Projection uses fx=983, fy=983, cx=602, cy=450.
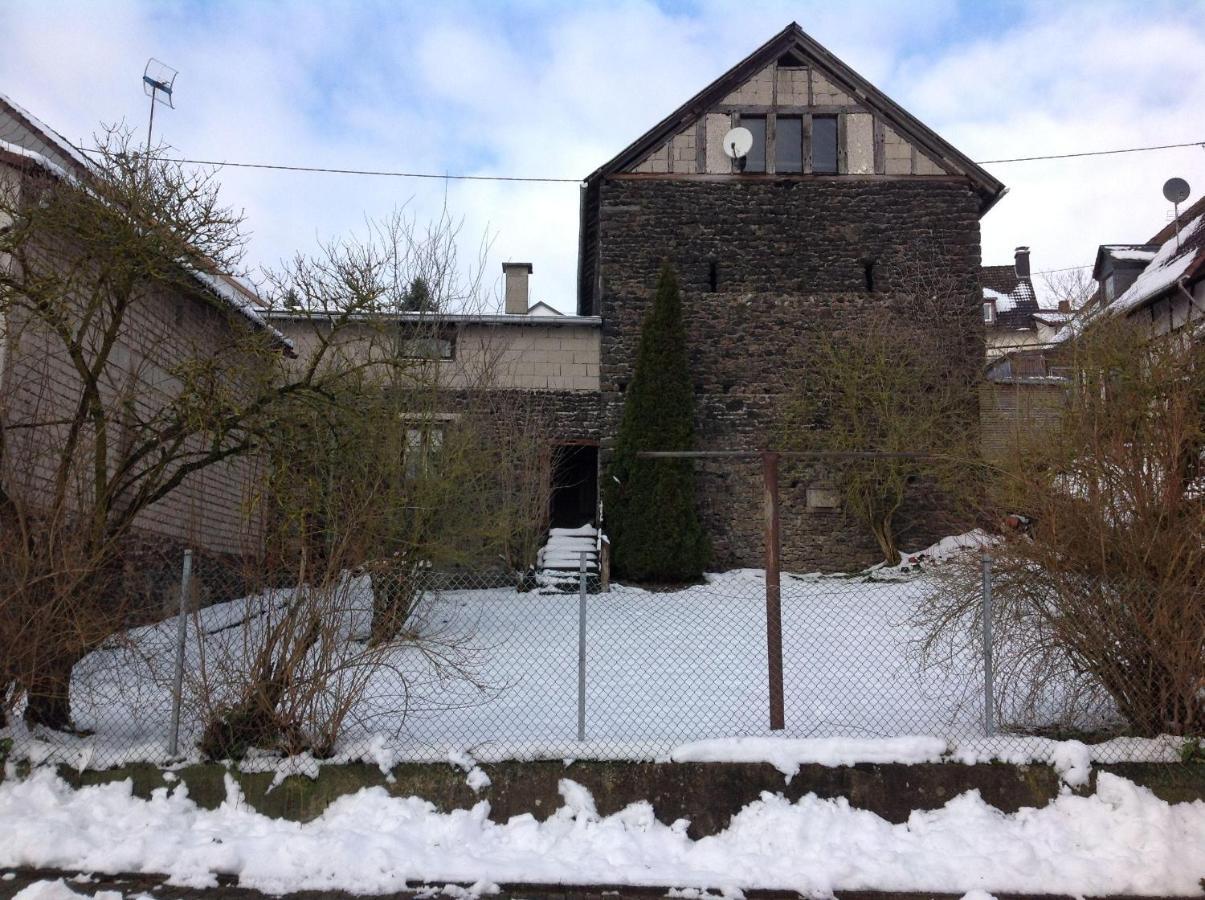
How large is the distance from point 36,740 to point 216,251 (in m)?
3.84

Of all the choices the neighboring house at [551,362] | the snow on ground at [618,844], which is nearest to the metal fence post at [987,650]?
the snow on ground at [618,844]

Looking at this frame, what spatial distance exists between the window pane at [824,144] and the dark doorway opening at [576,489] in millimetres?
6798

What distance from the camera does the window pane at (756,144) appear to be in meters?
18.5

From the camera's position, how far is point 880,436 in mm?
17250

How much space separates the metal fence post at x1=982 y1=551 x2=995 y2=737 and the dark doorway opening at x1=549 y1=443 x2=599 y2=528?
11262 mm

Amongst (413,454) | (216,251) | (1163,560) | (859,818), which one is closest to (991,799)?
(859,818)

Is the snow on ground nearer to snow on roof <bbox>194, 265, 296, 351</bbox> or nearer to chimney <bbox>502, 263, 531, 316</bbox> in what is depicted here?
snow on roof <bbox>194, 265, 296, 351</bbox>

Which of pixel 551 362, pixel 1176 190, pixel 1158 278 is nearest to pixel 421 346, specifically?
pixel 551 362

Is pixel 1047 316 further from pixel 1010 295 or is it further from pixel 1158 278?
pixel 1158 278

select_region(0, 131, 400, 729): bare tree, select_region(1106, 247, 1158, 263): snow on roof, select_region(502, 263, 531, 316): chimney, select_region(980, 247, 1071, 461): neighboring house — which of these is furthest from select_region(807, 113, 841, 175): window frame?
select_region(0, 131, 400, 729): bare tree

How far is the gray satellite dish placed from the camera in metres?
20.2

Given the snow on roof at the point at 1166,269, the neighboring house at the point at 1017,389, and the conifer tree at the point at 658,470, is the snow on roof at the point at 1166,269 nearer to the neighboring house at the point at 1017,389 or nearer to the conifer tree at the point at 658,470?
the neighboring house at the point at 1017,389

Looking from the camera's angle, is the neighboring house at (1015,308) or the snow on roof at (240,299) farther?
the neighboring house at (1015,308)

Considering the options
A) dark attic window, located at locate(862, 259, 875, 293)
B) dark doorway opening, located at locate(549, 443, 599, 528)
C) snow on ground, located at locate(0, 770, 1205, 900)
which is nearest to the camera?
snow on ground, located at locate(0, 770, 1205, 900)
